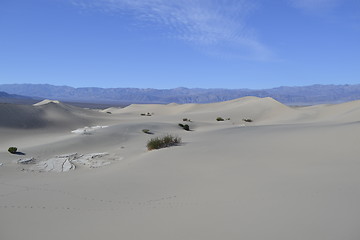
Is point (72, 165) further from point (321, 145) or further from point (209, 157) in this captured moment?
point (321, 145)

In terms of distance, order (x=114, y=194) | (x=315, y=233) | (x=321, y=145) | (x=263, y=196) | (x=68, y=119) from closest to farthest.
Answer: (x=315, y=233) → (x=263, y=196) → (x=114, y=194) → (x=321, y=145) → (x=68, y=119)

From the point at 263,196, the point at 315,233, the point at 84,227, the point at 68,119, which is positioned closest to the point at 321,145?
the point at 263,196

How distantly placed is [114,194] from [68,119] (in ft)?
81.3

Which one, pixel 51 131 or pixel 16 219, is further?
pixel 51 131

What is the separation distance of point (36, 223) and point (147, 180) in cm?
324

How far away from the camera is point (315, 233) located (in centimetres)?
437

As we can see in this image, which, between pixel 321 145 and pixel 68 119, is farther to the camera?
pixel 68 119

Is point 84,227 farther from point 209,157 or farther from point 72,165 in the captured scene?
point 72,165

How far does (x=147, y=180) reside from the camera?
25.9ft

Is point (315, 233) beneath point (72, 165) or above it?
above

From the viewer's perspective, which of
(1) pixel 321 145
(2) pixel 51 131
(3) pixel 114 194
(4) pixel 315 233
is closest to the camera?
(4) pixel 315 233

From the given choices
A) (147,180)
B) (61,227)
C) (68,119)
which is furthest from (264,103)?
(61,227)

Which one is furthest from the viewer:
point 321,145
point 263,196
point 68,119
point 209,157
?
point 68,119

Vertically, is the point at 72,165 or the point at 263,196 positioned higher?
the point at 263,196
